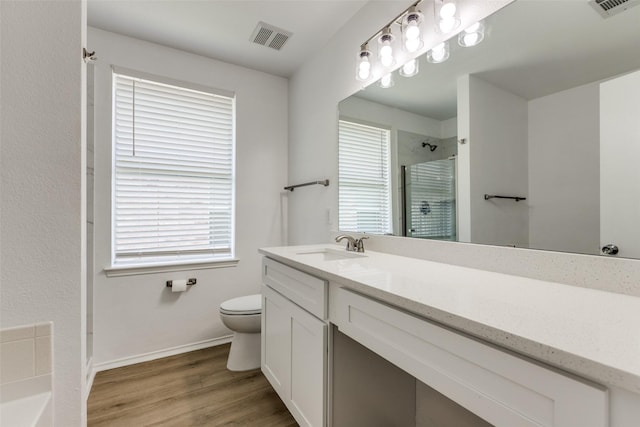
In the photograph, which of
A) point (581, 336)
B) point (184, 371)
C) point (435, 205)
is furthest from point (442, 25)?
point (184, 371)

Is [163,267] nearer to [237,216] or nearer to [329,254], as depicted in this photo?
[237,216]

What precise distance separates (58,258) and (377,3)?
6.62 ft

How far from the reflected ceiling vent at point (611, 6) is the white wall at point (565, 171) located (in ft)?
0.70

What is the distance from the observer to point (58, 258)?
36.6 inches

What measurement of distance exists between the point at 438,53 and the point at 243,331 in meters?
2.06

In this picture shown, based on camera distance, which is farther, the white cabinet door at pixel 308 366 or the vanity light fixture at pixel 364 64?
the vanity light fixture at pixel 364 64

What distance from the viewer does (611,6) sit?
33.5 inches

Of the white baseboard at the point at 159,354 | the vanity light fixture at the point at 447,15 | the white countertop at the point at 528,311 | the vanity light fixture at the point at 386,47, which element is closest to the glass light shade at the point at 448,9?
the vanity light fixture at the point at 447,15

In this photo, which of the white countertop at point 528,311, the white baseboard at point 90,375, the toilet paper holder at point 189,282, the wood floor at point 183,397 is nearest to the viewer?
the white countertop at point 528,311

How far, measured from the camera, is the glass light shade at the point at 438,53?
4.32 ft

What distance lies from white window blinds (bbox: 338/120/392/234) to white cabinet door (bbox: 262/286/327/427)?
0.74 metres

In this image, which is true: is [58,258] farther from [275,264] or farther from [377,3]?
[377,3]

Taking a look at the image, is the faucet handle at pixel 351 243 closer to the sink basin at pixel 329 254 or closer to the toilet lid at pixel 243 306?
the sink basin at pixel 329 254

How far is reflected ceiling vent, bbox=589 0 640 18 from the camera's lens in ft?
2.67
